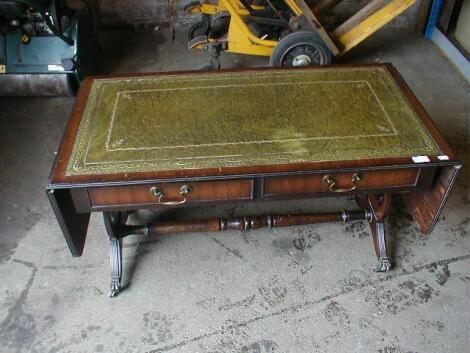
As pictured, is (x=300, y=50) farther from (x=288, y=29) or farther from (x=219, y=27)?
(x=219, y=27)

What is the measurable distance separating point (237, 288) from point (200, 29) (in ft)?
7.28

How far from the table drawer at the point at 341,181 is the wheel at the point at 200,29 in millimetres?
2095

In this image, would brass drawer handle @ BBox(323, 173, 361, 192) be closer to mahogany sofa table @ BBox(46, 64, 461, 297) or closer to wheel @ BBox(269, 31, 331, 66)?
mahogany sofa table @ BBox(46, 64, 461, 297)

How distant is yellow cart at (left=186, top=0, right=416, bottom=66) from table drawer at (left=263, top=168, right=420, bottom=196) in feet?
5.48

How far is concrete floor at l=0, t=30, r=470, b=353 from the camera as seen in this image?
189cm

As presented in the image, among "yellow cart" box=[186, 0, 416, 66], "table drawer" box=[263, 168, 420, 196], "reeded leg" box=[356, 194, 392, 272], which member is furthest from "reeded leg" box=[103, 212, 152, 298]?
"yellow cart" box=[186, 0, 416, 66]

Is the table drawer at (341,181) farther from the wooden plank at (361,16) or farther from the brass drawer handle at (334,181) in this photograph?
the wooden plank at (361,16)

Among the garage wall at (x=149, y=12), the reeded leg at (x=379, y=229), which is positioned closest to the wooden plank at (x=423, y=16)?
the garage wall at (x=149, y=12)

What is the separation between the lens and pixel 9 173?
265 centimetres

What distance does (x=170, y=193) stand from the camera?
5.38ft

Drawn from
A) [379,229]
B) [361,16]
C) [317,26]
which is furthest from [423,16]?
[379,229]

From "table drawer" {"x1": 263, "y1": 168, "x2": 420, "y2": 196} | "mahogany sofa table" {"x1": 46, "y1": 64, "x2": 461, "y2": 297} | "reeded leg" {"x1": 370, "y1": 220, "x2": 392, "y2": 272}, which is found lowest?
"reeded leg" {"x1": 370, "y1": 220, "x2": 392, "y2": 272}

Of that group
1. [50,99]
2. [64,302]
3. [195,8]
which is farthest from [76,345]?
[195,8]

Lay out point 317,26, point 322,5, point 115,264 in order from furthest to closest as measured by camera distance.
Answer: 1. point 322,5
2. point 317,26
3. point 115,264
